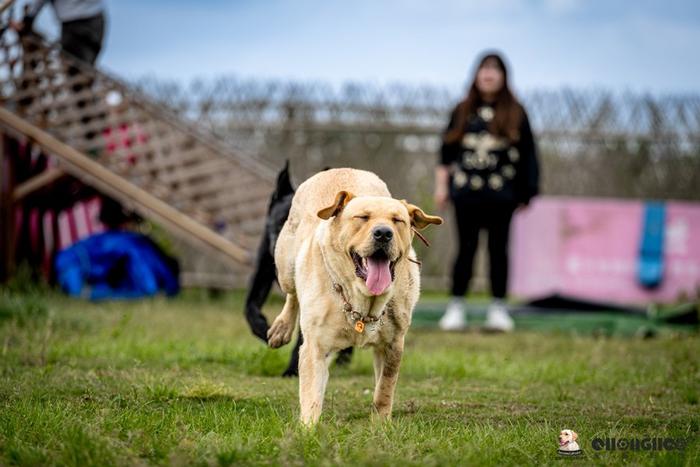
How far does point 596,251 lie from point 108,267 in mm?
5939

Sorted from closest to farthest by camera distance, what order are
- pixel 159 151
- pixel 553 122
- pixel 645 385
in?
1. pixel 645 385
2. pixel 159 151
3. pixel 553 122

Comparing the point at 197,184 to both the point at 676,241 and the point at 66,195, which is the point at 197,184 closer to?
the point at 66,195

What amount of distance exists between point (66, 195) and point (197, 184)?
1651 millimetres

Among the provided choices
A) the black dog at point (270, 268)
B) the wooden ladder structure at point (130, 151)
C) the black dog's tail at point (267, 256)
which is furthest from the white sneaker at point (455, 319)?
the black dog's tail at point (267, 256)

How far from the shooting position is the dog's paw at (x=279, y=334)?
4.43 m

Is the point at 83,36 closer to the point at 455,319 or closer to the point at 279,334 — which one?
the point at 455,319

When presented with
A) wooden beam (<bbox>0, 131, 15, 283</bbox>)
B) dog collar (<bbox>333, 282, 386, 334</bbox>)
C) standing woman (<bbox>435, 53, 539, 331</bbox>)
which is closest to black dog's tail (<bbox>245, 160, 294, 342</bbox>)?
dog collar (<bbox>333, 282, 386, 334</bbox>)

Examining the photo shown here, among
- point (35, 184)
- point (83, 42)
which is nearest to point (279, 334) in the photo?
point (83, 42)

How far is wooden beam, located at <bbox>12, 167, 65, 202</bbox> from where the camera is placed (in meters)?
8.99

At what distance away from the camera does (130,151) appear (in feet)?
28.9

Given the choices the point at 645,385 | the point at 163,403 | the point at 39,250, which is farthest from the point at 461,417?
A: the point at 39,250

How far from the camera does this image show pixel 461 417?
4.11m

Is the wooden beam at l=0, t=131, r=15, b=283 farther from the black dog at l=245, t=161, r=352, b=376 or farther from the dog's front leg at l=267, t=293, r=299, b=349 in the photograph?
the dog's front leg at l=267, t=293, r=299, b=349

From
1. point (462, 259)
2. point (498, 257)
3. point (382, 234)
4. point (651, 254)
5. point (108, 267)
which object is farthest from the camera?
point (651, 254)
